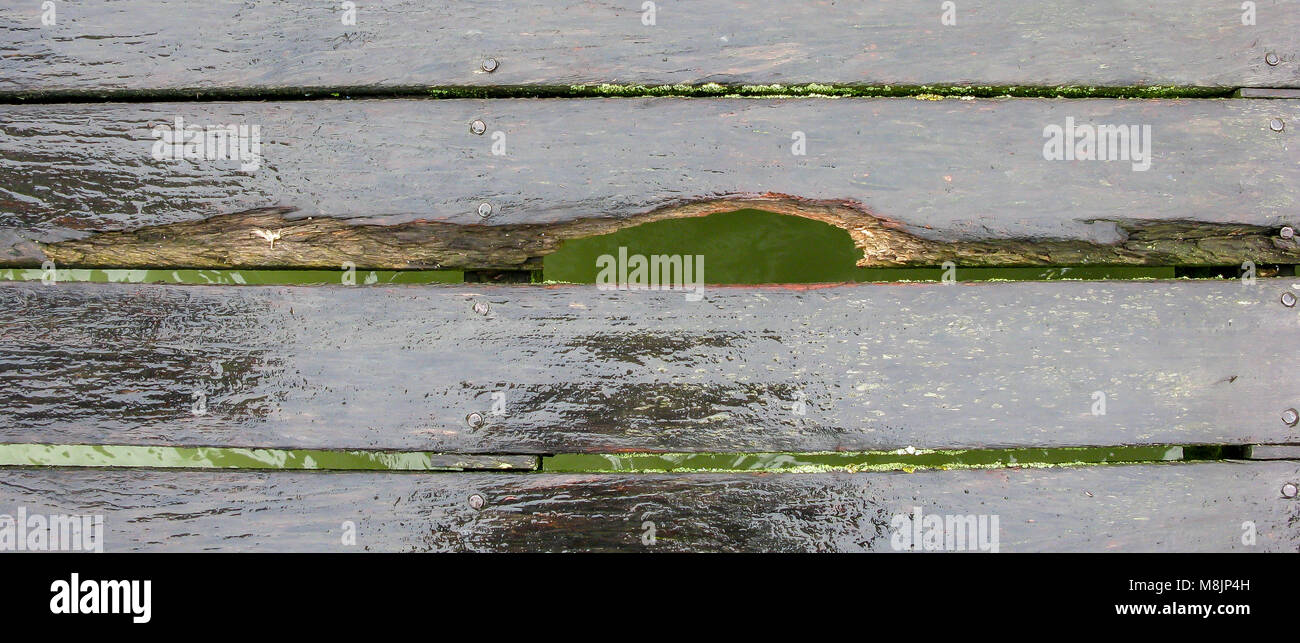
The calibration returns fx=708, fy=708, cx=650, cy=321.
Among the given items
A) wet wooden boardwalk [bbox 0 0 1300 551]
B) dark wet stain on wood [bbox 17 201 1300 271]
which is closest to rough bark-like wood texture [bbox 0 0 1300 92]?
wet wooden boardwalk [bbox 0 0 1300 551]

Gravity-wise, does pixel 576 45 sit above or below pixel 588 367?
above

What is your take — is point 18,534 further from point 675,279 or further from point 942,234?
point 942,234

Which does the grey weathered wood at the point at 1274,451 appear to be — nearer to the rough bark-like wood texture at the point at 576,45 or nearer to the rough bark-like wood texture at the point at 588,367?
the rough bark-like wood texture at the point at 588,367

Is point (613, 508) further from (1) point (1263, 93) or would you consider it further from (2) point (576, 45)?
(1) point (1263, 93)

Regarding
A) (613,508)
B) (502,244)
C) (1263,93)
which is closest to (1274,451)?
(1263,93)

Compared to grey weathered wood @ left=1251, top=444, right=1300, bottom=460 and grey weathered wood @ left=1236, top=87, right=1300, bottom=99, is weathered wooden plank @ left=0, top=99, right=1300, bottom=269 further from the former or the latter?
grey weathered wood @ left=1251, top=444, right=1300, bottom=460

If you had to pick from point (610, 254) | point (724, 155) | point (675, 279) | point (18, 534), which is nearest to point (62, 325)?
point (18, 534)

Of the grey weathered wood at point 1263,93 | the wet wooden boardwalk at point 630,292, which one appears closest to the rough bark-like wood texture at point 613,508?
the wet wooden boardwalk at point 630,292
